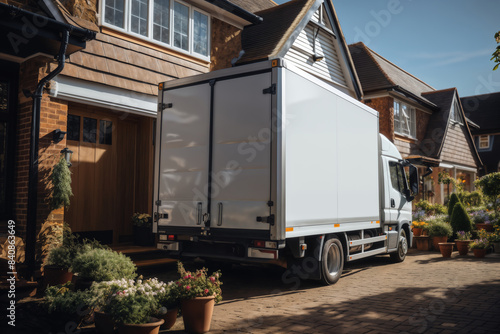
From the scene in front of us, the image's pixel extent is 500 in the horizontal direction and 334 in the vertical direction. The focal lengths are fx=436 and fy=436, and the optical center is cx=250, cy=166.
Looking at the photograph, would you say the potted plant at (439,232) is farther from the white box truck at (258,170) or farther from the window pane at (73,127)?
the window pane at (73,127)

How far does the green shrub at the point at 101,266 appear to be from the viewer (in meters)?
6.01

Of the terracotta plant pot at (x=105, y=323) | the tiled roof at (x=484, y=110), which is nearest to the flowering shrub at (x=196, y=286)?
the terracotta plant pot at (x=105, y=323)

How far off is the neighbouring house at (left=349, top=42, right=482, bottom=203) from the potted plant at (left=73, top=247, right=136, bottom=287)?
13039mm

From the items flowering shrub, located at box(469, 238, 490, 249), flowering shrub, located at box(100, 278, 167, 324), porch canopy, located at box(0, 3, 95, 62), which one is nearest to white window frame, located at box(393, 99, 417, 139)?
flowering shrub, located at box(469, 238, 490, 249)

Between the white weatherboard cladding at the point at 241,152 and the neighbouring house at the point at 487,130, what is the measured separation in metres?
30.3

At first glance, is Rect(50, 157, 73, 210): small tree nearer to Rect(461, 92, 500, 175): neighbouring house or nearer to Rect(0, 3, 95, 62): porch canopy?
Rect(0, 3, 95, 62): porch canopy

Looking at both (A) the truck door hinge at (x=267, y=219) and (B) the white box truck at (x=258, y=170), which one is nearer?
(A) the truck door hinge at (x=267, y=219)

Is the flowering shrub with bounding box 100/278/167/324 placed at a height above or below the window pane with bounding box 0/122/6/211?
below

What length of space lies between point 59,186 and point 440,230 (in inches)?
431

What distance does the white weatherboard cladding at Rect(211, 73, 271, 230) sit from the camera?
20.9ft

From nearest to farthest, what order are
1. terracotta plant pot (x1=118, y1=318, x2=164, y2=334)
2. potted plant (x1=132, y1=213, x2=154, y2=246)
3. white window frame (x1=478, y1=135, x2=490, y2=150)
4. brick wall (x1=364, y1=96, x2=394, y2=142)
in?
terracotta plant pot (x1=118, y1=318, x2=164, y2=334) → potted plant (x1=132, y1=213, x2=154, y2=246) → brick wall (x1=364, y1=96, x2=394, y2=142) → white window frame (x1=478, y1=135, x2=490, y2=150)

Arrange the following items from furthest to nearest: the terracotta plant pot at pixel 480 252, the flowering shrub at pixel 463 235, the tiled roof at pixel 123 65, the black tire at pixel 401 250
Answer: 1. the flowering shrub at pixel 463 235
2. the terracotta plant pot at pixel 480 252
3. the black tire at pixel 401 250
4. the tiled roof at pixel 123 65

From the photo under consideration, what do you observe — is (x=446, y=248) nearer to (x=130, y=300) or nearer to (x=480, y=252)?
(x=480, y=252)

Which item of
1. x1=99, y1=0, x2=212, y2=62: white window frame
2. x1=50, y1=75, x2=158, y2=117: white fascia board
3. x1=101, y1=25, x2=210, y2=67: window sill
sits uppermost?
x1=99, y1=0, x2=212, y2=62: white window frame
